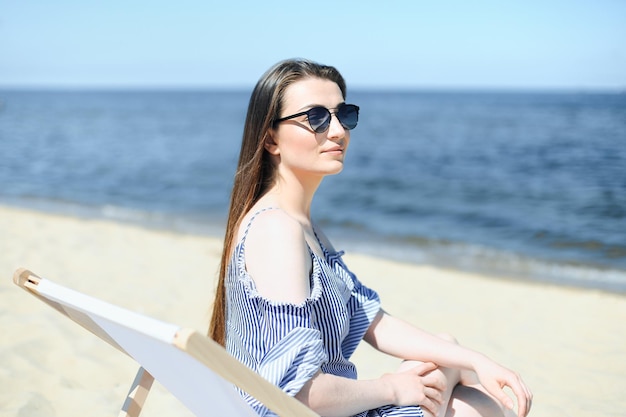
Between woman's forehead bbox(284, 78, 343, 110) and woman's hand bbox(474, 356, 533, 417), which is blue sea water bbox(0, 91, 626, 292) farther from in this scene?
woman's forehead bbox(284, 78, 343, 110)

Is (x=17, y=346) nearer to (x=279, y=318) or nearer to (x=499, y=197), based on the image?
(x=279, y=318)

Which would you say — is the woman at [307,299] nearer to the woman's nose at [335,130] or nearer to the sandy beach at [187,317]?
the woman's nose at [335,130]

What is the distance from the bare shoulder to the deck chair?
0.93ft

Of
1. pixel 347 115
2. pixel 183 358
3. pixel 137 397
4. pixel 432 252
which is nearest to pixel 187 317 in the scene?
pixel 137 397

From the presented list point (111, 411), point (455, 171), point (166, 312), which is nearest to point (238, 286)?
point (111, 411)

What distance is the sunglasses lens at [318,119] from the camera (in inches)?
83.5

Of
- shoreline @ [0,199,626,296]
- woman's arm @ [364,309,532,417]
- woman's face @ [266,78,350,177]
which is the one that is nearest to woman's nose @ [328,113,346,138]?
woman's face @ [266,78,350,177]

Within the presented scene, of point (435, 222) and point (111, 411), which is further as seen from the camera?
point (435, 222)

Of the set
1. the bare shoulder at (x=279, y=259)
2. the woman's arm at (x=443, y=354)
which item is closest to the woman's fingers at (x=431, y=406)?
the woman's arm at (x=443, y=354)

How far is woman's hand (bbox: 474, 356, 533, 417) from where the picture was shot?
208 centimetres

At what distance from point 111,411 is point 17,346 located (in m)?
1.02

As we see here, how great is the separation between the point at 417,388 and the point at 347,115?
3.02 ft

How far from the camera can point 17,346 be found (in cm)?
404

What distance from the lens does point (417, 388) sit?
6.73ft
